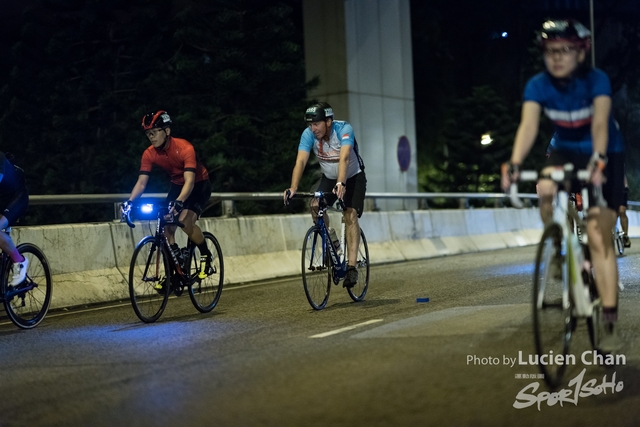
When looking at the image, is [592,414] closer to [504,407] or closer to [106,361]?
[504,407]

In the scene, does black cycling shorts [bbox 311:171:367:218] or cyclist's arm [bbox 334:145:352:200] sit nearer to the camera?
cyclist's arm [bbox 334:145:352:200]

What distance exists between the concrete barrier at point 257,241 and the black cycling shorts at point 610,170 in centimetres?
697

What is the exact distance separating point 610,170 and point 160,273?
16.3 ft

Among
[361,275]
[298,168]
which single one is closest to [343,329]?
[298,168]

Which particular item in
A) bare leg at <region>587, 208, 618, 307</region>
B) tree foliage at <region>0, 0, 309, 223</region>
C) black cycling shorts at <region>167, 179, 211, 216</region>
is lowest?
bare leg at <region>587, 208, 618, 307</region>

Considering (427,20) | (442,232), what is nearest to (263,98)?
(442,232)

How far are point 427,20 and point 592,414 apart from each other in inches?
1532

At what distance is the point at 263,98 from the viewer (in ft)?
88.2

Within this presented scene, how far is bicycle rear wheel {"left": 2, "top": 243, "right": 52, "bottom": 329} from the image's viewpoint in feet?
32.5

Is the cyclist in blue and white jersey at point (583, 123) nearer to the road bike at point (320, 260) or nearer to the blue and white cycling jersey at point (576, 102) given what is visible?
the blue and white cycling jersey at point (576, 102)

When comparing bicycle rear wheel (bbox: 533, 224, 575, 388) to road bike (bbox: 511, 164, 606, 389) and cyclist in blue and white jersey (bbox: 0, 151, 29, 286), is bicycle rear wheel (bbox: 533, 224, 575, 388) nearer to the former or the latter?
road bike (bbox: 511, 164, 606, 389)

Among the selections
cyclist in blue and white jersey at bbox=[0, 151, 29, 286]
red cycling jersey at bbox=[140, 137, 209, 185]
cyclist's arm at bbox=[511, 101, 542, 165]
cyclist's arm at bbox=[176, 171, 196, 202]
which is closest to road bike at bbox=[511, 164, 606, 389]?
cyclist's arm at bbox=[511, 101, 542, 165]

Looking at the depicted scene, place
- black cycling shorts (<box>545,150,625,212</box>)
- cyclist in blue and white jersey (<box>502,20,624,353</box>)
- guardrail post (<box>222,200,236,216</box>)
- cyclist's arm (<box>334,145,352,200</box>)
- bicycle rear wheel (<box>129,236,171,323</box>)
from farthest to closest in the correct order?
guardrail post (<box>222,200,236,216</box>), cyclist's arm (<box>334,145,352,200</box>), bicycle rear wheel (<box>129,236,171,323</box>), black cycling shorts (<box>545,150,625,212</box>), cyclist in blue and white jersey (<box>502,20,624,353</box>)

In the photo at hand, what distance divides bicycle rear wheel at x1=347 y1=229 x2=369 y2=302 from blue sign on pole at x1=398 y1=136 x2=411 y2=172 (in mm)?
16226
